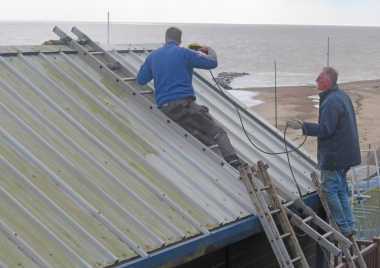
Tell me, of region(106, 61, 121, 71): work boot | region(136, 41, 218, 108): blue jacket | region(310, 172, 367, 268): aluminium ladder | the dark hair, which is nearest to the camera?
region(310, 172, 367, 268): aluminium ladder

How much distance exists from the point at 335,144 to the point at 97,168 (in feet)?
10.4

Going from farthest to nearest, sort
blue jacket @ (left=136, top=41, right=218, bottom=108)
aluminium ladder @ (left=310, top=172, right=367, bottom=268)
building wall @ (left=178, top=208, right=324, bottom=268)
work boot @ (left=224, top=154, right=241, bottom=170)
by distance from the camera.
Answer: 1. blue jacket @ (left=136, top=41, right=218, bottom=108)
2. work boot @ (left=224, top=154, right=241, bottom=170)
3. aluminium ladder @ (left=310, top=172, right=367, bottom=268)
4. building wall @ (left=178, top=208, right=324, bottom=268)

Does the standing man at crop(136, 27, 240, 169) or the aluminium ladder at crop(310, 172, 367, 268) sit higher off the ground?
the standing man at crop(136, 27, 240, 169)

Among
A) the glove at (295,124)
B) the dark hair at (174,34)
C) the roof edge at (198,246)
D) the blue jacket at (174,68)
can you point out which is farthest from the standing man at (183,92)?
the roof edge at (198,246)

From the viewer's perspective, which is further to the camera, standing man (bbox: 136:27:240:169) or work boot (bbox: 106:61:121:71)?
work boot (bbox: 106:61:121:71)

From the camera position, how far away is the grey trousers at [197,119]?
811 cm

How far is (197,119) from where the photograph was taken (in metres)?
8.15

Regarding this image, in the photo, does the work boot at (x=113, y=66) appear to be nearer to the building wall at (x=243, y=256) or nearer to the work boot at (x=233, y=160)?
the work boot at (x=233, y=160)

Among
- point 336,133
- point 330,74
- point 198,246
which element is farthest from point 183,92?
point 198,246

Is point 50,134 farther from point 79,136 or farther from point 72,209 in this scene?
point 72,209

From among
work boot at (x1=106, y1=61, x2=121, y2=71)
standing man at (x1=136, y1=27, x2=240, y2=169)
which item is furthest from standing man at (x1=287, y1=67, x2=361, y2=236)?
work boot at (x1=106, y1=61, x2=121, y2=71)

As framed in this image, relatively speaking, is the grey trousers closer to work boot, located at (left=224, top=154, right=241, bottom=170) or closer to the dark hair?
work boot, located at (left=224, top=154, right=241, bottom=170)

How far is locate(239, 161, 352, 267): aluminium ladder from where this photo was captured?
683cm

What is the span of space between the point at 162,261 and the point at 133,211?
2.26 ft
